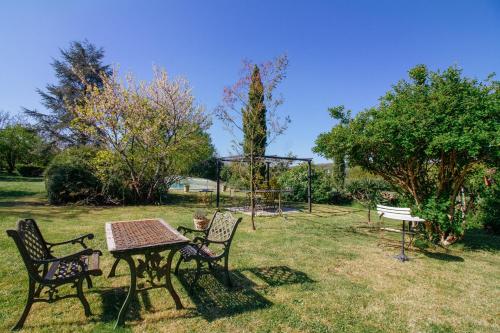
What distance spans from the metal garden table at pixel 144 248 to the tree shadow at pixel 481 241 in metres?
6.51

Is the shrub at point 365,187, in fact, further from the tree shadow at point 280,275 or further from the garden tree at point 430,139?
the tree shadow at point 280,275

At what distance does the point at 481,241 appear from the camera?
7.05 m

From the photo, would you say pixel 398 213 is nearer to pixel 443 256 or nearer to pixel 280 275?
pixel 443 256

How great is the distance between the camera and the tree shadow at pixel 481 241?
6.41 meters

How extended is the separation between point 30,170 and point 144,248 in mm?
34020

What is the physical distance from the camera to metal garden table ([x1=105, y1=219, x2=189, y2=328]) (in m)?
2.88

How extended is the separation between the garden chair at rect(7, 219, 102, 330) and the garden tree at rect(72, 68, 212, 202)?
30.0ft

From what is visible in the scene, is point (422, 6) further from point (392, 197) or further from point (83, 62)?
point (83, 62)

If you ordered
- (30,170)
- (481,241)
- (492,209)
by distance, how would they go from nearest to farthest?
(481,241) → (492,209) → (30,170)

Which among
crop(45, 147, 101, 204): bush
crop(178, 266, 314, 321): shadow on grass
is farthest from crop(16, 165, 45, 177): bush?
crop(178, 266, 314, 321): shadow on grass

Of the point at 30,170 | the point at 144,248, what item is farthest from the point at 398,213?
the point at 30,170

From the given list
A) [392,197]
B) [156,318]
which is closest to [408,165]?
[392,197]

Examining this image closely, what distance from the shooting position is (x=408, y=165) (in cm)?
641

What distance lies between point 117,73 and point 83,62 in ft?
50.1
